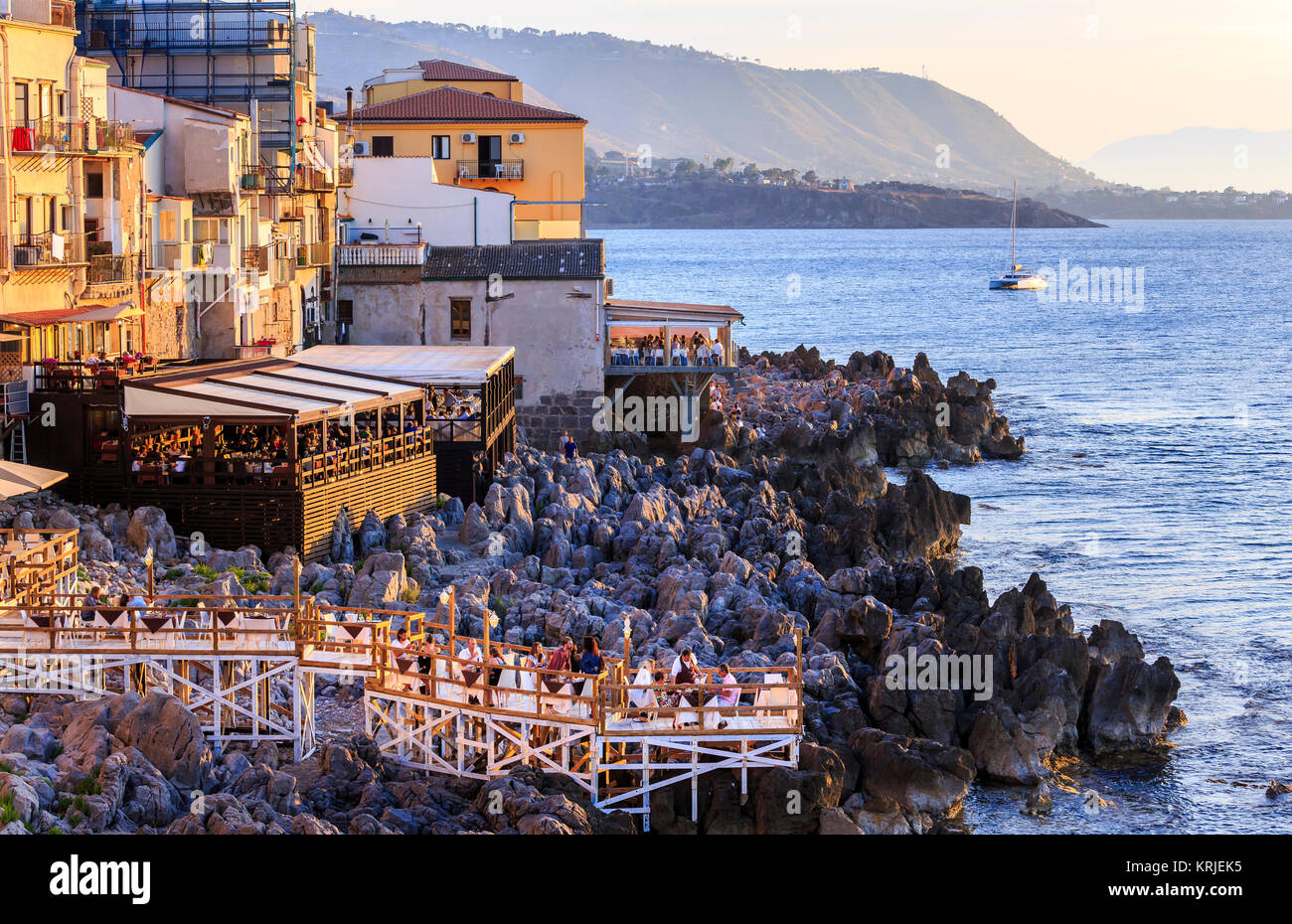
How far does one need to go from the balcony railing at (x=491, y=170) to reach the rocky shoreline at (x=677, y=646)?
20249 mm

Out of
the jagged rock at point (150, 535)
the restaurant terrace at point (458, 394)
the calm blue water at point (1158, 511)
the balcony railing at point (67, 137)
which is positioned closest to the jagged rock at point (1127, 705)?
the calm blue water at point (1158, 511)

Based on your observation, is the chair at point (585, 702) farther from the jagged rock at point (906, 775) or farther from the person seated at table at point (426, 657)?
the jagged rock at point (906, 775)

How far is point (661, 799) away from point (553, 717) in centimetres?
191

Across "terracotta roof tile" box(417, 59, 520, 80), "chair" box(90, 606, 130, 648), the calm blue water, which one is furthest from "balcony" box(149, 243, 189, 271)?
"terracotta roof tile" box(417, 59, 520, 80)

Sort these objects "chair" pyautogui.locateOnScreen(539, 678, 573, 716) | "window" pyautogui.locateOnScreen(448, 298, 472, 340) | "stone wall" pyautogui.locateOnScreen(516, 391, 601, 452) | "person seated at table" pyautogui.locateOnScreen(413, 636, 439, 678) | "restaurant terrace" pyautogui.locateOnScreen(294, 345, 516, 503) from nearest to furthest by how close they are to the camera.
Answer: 1. "chair" pyautogui.locateOnScreen(539, 678, 573, 716)
2. "person seated at table" pyautogui.locateOnScreen(413, 636, 439, 678)
3. "restaurant terrace" pyautogui.locateOnScreen(294, 345, 516, 503)
4. "stone wall" pyautogui.locateOnScreen(516, 391, 601, 452)
5. "window" pyautogui.locateOnScreen(448, 298, 472, 340)

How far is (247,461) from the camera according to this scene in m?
36.1

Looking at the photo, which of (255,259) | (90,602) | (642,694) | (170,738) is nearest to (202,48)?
(255,259)

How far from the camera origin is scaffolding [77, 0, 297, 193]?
189 ft

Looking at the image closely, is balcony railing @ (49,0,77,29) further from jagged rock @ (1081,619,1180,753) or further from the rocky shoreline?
jagged rock @ (1081,619,1180,753)

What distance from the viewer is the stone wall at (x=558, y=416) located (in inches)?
2219

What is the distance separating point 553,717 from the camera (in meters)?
23.9

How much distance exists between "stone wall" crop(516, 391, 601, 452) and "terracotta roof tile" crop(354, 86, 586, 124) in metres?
Answer: 17.3
